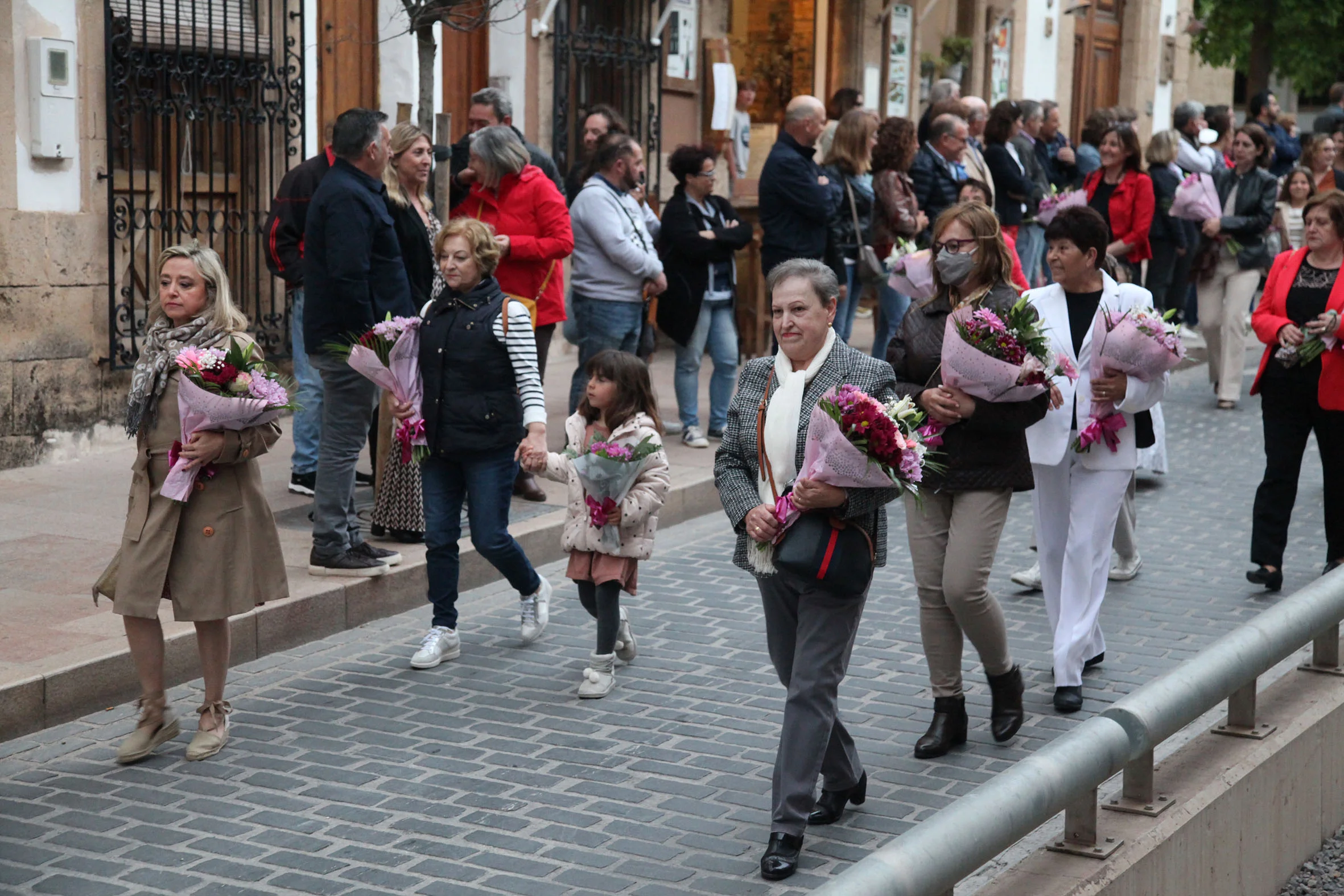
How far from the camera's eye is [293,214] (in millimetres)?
8500

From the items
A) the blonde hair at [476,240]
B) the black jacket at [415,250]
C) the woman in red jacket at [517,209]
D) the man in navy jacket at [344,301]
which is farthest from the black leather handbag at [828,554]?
the woman in red jacket at [517,209]

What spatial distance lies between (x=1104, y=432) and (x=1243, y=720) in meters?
1.55

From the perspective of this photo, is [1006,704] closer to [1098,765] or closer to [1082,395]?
[1082,395]

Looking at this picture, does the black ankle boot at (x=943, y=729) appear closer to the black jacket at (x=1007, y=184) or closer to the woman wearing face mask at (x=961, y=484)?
the woman wearing face mask at (x=961, y=484)

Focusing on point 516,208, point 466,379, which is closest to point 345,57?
point 516,208

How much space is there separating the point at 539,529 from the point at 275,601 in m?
1.88

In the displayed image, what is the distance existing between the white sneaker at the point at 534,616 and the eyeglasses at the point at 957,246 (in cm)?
238

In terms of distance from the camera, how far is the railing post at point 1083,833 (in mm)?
4082

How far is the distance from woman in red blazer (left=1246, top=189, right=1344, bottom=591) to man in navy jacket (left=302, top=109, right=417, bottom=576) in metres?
4.11

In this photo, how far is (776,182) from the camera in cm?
1116

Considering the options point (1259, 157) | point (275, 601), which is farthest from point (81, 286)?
point (1259, 157)

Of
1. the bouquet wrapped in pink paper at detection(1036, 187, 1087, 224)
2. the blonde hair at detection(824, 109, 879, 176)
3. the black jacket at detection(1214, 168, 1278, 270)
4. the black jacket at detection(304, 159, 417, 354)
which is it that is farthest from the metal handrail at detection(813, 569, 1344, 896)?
the black jacket at detection(1214, 168, 1278, 270)

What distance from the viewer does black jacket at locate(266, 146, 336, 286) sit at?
8453 millimetres

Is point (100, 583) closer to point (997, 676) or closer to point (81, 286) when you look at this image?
point (997, 676)
